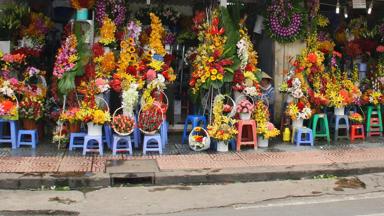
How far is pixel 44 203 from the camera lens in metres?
7.37

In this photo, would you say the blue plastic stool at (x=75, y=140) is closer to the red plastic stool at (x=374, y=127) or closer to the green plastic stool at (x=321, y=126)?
the green plastic stool at (x=321, y=126)

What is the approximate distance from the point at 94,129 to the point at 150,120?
101 centimetres

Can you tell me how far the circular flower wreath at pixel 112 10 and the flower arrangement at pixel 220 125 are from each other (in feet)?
8.70

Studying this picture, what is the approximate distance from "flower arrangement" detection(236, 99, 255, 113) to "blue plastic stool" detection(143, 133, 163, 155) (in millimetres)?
1600

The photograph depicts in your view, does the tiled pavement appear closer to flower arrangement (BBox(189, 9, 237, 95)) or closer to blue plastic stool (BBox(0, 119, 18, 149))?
blue plastic stool (BBox(0, 119, 18, 149))

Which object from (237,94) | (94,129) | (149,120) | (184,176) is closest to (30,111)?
(94,129)

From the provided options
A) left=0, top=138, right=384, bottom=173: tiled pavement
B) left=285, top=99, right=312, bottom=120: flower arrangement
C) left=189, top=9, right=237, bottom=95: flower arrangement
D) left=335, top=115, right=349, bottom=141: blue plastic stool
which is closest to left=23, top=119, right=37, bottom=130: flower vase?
left=0, top=138, right=384, bottom=173: tiled pavement

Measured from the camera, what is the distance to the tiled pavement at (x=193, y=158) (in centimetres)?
895

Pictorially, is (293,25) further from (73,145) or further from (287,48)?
(73,145)

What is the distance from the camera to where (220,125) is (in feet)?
33.4

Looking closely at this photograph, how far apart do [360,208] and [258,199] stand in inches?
54.7

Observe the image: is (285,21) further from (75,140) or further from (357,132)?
(75,140)

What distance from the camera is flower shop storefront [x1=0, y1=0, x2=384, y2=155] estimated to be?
10008mm

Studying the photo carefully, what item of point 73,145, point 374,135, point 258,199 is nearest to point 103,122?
point 73,145
